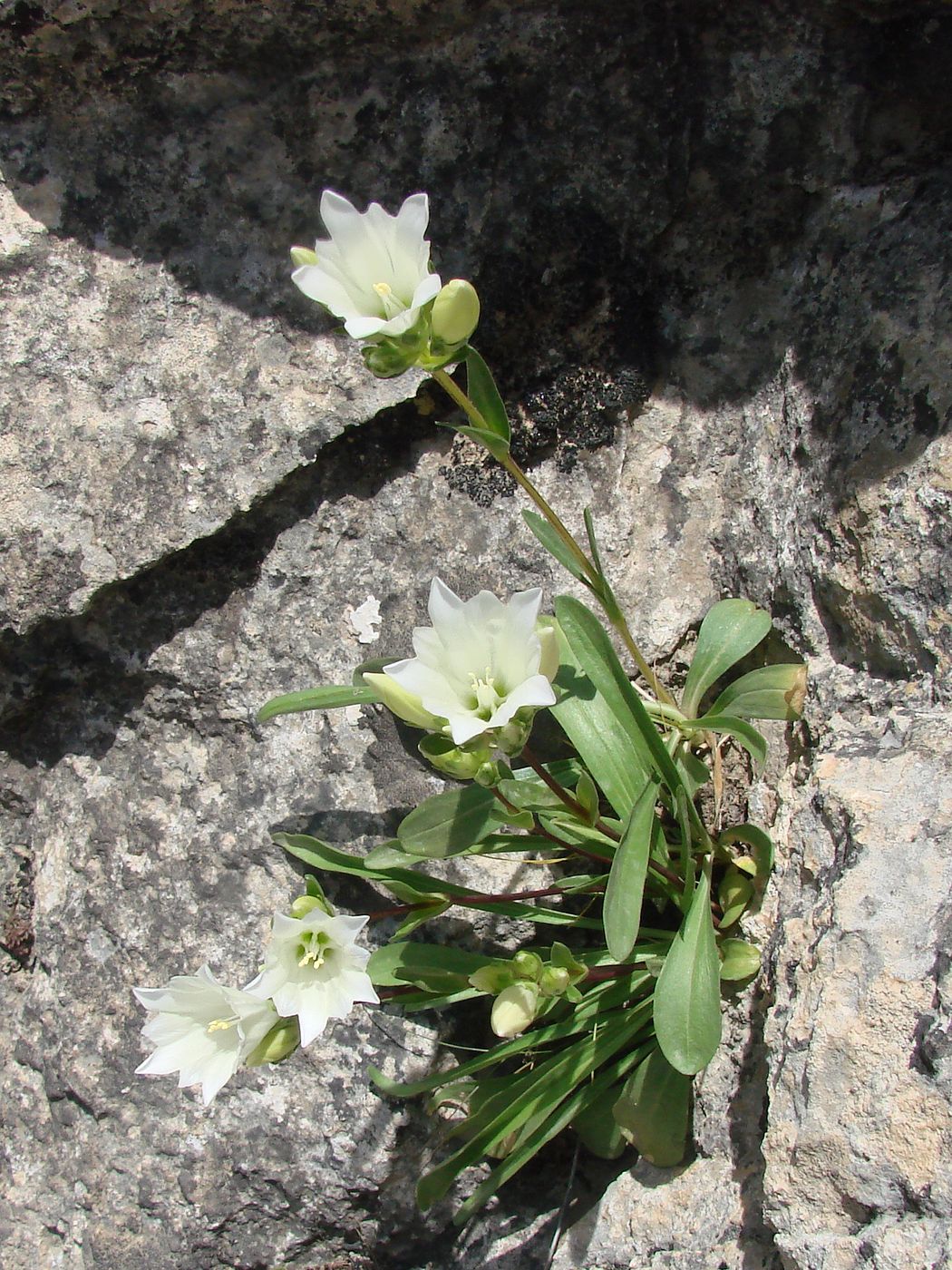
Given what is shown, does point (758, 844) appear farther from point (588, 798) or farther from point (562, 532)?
point (562, 532)

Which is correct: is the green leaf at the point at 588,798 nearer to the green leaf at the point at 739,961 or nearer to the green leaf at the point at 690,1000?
the green leaf at the point at 690,1000

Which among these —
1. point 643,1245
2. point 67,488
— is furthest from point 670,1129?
point 67,488

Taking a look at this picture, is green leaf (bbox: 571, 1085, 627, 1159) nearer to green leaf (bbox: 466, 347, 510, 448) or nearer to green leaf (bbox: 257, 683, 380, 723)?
green leaf (bbox: 257, 683, 380, 723)

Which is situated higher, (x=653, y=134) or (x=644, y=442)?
(x=653, y=134)

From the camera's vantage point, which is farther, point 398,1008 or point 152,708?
point 152,708

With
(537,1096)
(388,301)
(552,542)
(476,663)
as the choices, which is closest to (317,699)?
(476,663)

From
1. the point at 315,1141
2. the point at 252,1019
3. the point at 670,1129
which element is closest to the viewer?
the point at 252,1019

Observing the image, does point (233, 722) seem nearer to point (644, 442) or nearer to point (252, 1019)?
point (252, 1019)
